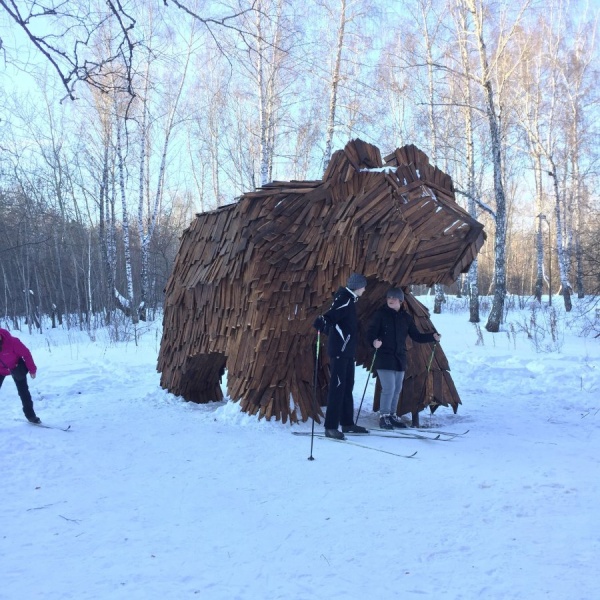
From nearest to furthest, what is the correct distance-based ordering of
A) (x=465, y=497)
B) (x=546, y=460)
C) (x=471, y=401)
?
(x=465, y=497)
(x=546, y=460)
(x=471, y=401)

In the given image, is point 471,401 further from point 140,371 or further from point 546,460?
point 140,371

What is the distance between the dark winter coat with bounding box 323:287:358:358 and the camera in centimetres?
496

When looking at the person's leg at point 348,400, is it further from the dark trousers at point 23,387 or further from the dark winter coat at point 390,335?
the dark trousers at point 23,387

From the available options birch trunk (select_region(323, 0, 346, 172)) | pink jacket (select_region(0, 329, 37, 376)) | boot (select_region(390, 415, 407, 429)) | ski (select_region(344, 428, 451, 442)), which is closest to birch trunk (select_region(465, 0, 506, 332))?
birch trunk (select_region(323, 0, 346, 172))

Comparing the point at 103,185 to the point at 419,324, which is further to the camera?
the point at 103,185

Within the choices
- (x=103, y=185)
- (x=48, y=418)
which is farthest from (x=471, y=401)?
(x=103, y=185)

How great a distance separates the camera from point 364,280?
4914 millimetres

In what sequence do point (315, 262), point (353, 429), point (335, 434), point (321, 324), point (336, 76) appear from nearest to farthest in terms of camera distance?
point (335, 434), point (321, 324), point (353, 429), point (315, 262), point (336, 76)

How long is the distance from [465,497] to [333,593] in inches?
55.7

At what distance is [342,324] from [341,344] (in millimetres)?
194

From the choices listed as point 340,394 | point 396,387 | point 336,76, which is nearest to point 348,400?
point 340,394

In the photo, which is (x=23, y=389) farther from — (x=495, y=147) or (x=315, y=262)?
(x=495, y=147)

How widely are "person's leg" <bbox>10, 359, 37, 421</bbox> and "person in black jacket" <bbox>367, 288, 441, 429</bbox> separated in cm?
356

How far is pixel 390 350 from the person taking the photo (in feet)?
17.3
